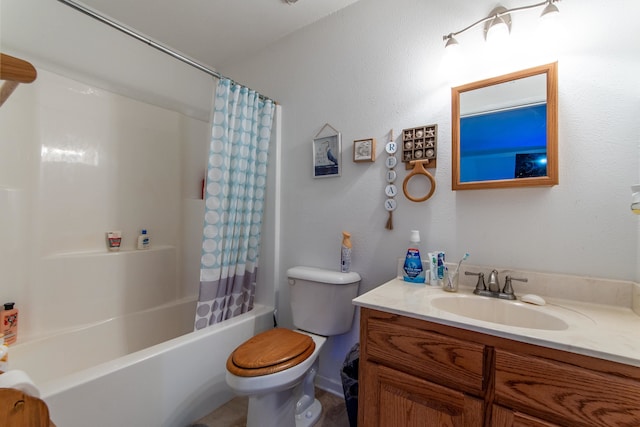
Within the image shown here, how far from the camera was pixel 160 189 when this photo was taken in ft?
7.04

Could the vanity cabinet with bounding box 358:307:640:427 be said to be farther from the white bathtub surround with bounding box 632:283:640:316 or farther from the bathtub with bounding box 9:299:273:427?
the bathtub with bounding box 9:299:273:427

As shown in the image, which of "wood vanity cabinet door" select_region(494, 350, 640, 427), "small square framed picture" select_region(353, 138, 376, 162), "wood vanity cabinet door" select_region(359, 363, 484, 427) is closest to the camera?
"wood vanity cabinet door" select_region(494, 350, 640, 427)

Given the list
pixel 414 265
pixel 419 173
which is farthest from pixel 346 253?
pixel 419 173

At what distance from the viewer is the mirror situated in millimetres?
1054

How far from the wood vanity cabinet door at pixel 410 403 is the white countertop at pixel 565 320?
210mm

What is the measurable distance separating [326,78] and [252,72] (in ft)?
2.37

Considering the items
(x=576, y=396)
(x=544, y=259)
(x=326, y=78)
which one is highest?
(x=326, y=78)

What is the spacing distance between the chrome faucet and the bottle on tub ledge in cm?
215

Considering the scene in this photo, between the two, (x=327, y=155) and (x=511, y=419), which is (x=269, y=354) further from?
(x=327, y=155)

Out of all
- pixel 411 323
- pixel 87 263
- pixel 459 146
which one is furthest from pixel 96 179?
pixel 459 146

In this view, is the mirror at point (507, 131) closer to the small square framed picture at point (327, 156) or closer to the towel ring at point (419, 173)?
the towel ring at point (419, 173)

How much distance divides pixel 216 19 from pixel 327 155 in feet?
3.79

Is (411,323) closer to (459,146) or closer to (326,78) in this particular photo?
(459,146)

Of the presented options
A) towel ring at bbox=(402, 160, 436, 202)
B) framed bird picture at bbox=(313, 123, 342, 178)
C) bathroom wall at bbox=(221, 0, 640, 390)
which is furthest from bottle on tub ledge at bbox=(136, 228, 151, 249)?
towel ring at bbox=(402, 160, 436, 202)
